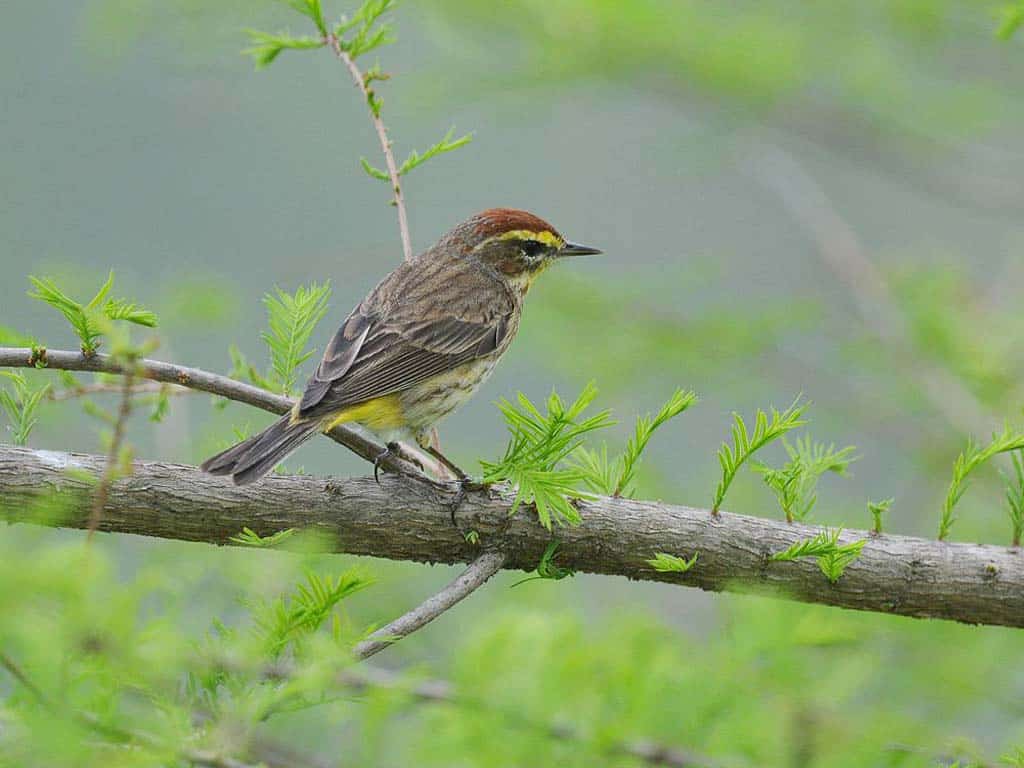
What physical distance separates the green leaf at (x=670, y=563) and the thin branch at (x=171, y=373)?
739mm

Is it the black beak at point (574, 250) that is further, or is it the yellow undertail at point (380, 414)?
the black beak at point (574, 250)

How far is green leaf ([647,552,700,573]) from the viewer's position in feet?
10.4

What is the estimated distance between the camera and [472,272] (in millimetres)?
5805

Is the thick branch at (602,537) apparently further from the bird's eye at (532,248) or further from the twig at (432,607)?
the bird's eye at (532,248)

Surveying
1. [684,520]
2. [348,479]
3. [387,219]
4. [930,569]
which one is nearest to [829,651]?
[930,569]

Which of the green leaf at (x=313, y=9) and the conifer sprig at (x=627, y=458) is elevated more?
the green leaf at (x=313, y=9)

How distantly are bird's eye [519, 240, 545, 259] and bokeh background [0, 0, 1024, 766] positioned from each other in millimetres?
781

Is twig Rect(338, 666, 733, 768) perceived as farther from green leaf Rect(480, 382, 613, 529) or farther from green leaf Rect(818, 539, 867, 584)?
green leaf Rect(818, 539, 867, 584)

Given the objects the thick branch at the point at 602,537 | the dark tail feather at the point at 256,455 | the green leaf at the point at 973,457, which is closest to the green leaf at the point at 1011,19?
the green leaf at the point at 973,457

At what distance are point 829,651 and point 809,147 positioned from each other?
483 centimetres

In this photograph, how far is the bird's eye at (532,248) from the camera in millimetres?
5887

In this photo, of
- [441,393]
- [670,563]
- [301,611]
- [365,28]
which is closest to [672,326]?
[441,393]

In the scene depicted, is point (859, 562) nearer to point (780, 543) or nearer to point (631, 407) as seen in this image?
point (780, 543)

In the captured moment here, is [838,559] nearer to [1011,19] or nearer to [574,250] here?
[1011,19]
